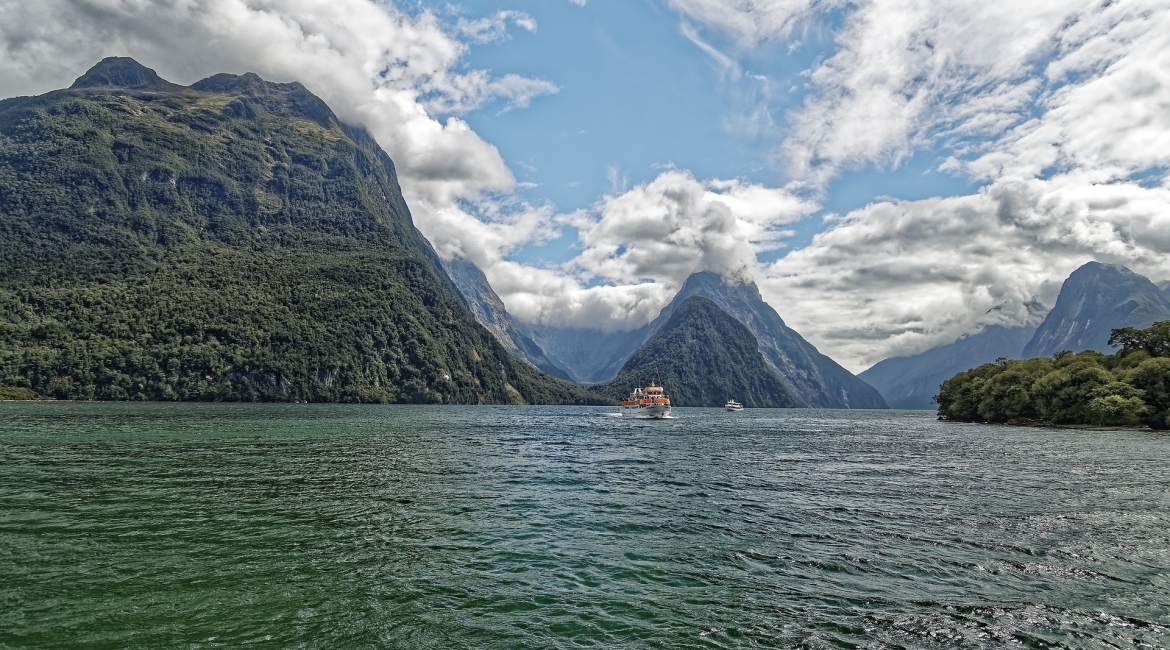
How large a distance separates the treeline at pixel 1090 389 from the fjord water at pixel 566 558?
8209 centimetres

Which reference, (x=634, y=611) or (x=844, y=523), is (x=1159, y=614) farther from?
(x=634, y=611)

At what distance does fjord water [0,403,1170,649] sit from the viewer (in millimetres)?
13195

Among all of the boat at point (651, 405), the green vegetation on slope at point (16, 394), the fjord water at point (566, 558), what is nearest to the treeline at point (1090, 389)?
the boat at point (651, 405)

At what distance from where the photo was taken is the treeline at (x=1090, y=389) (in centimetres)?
9819

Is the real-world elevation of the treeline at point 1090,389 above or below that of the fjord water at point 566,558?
above

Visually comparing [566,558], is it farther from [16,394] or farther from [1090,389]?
[16,394]

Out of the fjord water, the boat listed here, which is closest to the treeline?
the boat

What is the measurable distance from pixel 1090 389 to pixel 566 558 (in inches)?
5171

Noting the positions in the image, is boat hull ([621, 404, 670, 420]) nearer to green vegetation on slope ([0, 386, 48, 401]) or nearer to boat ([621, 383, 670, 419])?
boat ([621, 383, 670, 419])

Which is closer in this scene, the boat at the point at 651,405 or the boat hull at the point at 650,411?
the boat at the point at 651,405

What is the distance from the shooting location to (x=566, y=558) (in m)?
19.7

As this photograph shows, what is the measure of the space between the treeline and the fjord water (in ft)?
269

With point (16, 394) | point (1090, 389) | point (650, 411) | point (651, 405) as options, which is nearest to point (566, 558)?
point (1090, 389)

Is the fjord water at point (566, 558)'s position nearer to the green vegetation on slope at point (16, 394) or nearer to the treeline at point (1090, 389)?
the treeline at point (1090, 389)
